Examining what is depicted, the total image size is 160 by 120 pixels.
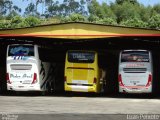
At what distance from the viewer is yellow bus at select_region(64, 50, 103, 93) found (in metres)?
25.5

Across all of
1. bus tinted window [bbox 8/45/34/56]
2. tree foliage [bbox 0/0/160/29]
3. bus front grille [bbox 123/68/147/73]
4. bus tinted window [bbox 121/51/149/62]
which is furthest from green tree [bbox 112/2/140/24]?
bus tinted window [bbox 8/45/34/56]

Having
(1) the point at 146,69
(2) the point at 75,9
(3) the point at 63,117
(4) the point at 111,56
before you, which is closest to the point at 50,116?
(3) the point at 63,117

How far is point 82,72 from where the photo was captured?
2562 cm

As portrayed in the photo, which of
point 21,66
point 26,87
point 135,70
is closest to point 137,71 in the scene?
point 135,70

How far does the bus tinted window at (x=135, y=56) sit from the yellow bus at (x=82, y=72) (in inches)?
60.0

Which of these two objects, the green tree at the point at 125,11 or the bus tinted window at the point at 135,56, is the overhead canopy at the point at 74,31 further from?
the green tree at the point at 125,11

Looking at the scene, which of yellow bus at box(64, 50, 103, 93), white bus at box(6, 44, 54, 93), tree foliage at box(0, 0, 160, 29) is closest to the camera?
white bus at box(6, 44, 54, 93)

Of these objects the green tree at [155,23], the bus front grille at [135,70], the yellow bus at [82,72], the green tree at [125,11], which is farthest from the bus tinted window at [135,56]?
the green tree at [125,11]

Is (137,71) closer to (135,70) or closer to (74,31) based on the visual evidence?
(135,70)

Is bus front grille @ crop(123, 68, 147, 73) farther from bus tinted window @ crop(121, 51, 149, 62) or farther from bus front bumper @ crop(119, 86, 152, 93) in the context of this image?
bus front bumper @ crop(119, 86, 152, 93)

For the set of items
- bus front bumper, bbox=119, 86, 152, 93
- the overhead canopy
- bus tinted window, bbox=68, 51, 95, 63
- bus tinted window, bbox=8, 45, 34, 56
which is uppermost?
the overhead canopy

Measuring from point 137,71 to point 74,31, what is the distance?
441 centimetres

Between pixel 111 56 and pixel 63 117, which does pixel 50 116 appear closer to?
pixel 63 117

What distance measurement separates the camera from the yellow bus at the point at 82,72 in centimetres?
2555
